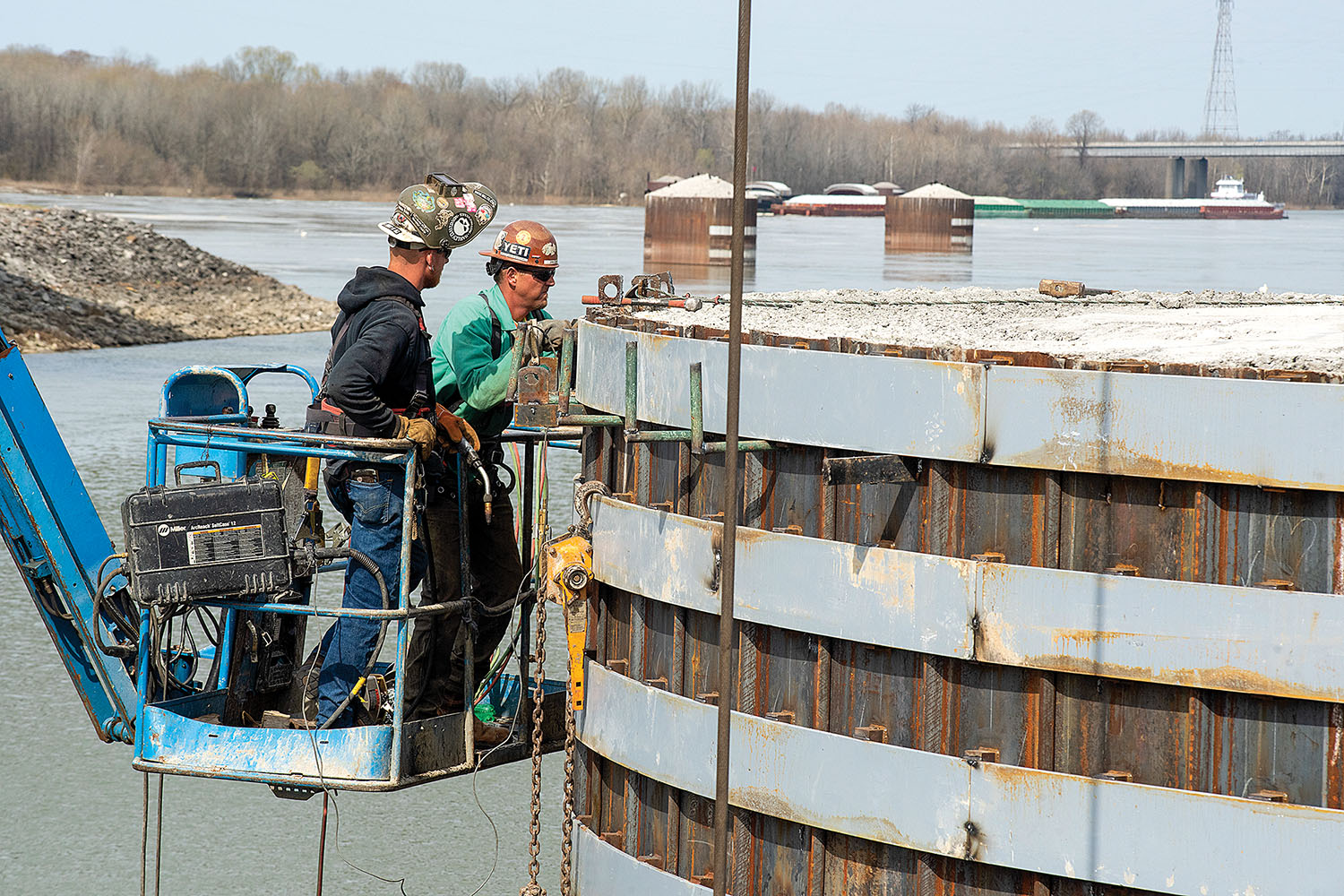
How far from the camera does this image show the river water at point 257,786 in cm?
664

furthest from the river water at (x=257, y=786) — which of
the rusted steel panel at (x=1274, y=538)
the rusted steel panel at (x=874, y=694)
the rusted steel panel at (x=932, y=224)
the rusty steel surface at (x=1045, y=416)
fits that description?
the rusted steel panel at (x=932, y=224)

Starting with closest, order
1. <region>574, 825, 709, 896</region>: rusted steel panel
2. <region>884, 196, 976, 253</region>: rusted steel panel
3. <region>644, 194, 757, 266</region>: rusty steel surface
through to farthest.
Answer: <region>574, 825, 709, 896</region>: rusted steel panel → <region>644, 194, 757, 266</region>: rusty steel surface → <region>884, 196, 976, 253</region>: rusted steel panel

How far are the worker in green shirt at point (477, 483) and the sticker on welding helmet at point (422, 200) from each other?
0.40 metres

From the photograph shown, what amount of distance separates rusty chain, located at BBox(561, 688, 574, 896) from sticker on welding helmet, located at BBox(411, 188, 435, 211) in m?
1.73

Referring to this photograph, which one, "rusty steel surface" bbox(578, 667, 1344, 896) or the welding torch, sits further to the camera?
the welding torch

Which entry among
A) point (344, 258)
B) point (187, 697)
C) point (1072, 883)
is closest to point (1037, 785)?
point (1072, 883)

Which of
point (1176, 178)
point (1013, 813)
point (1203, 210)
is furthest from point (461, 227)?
point (1176, 178)

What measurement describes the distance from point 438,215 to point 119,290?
3159 cm

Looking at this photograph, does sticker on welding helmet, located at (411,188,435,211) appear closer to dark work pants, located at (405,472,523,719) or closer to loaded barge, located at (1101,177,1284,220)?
dark work pants, located at (405,472,523,719)

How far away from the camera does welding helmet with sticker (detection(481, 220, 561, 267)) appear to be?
5.56 meters

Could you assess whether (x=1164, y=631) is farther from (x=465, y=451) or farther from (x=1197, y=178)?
(x=1197, y=178)

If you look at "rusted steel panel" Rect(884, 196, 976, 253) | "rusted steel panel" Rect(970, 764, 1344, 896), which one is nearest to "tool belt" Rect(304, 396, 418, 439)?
"rusted steel panel" Rect(970, 764, 1344, 896)

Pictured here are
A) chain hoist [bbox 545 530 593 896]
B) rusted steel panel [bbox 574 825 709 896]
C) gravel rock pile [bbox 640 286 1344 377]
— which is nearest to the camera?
gravel rock pile [bbox 640 286 1344 377]

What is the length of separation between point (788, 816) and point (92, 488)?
10.5 m
